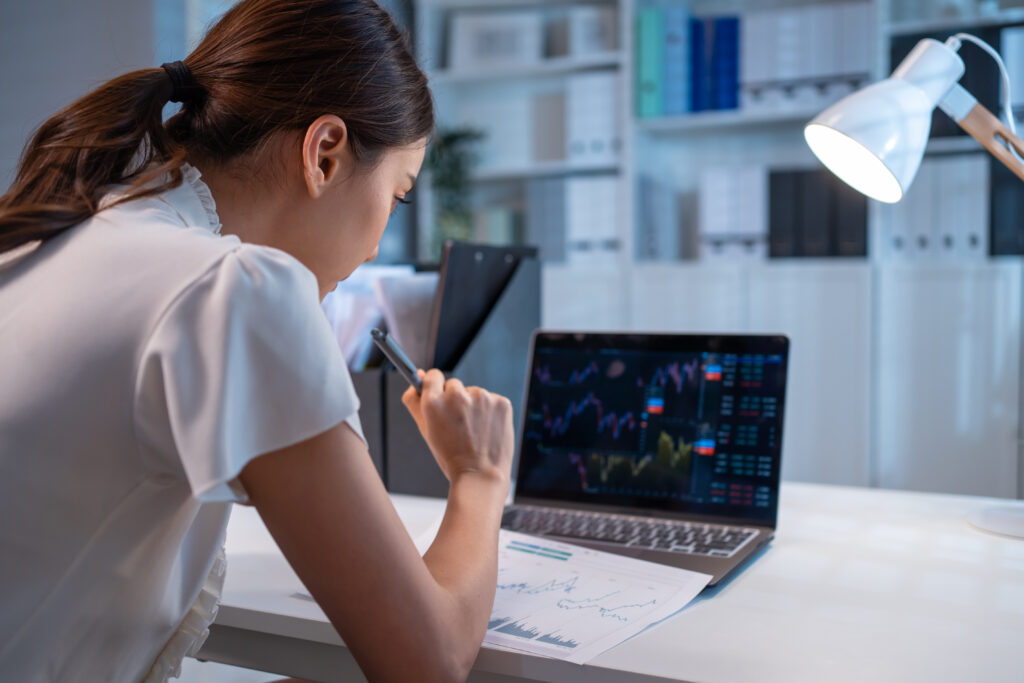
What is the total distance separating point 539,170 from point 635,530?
6.99ft

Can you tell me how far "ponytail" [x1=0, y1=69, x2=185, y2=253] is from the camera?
67cm

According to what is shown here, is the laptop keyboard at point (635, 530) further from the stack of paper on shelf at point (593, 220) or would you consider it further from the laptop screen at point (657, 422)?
the stack of paper on shelf at point (593, 220)

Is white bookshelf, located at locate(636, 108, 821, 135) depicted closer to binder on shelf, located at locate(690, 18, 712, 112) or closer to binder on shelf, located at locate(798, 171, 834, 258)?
binder on shelf, located at locate(690, 18, 712, 112)

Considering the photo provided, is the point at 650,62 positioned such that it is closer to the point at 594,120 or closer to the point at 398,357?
the point at 594,120

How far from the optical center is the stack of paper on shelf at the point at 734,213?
2.62m

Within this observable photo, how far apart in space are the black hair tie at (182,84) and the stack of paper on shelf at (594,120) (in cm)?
218

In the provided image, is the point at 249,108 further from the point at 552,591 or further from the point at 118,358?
the point at 552,591

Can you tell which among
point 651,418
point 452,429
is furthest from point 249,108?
point 651,418

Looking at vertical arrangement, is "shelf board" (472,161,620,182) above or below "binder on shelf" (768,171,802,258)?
above

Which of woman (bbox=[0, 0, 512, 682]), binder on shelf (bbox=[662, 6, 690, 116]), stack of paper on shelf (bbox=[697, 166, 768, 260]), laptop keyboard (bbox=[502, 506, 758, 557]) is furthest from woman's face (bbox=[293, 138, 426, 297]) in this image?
binder on shelf (bbox=[662, 6, 690, 116])

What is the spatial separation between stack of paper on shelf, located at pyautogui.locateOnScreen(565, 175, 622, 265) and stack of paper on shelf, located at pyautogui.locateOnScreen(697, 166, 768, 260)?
285 millimetres

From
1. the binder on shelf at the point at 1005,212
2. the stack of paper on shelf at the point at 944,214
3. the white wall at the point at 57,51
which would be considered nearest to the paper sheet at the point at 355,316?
the white wall at the point at 57,51

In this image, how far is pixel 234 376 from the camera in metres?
0.52

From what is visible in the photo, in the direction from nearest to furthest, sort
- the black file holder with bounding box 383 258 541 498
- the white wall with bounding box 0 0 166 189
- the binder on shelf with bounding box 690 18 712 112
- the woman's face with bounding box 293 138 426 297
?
1. the woman's face with bounding box 293 138 426 297
2. the black file holder with bounding box 383 258 541 498
3. the white wall with bounding box 0 0 166 189
4. the binder on shelf with bounding box 690 18 712 112
